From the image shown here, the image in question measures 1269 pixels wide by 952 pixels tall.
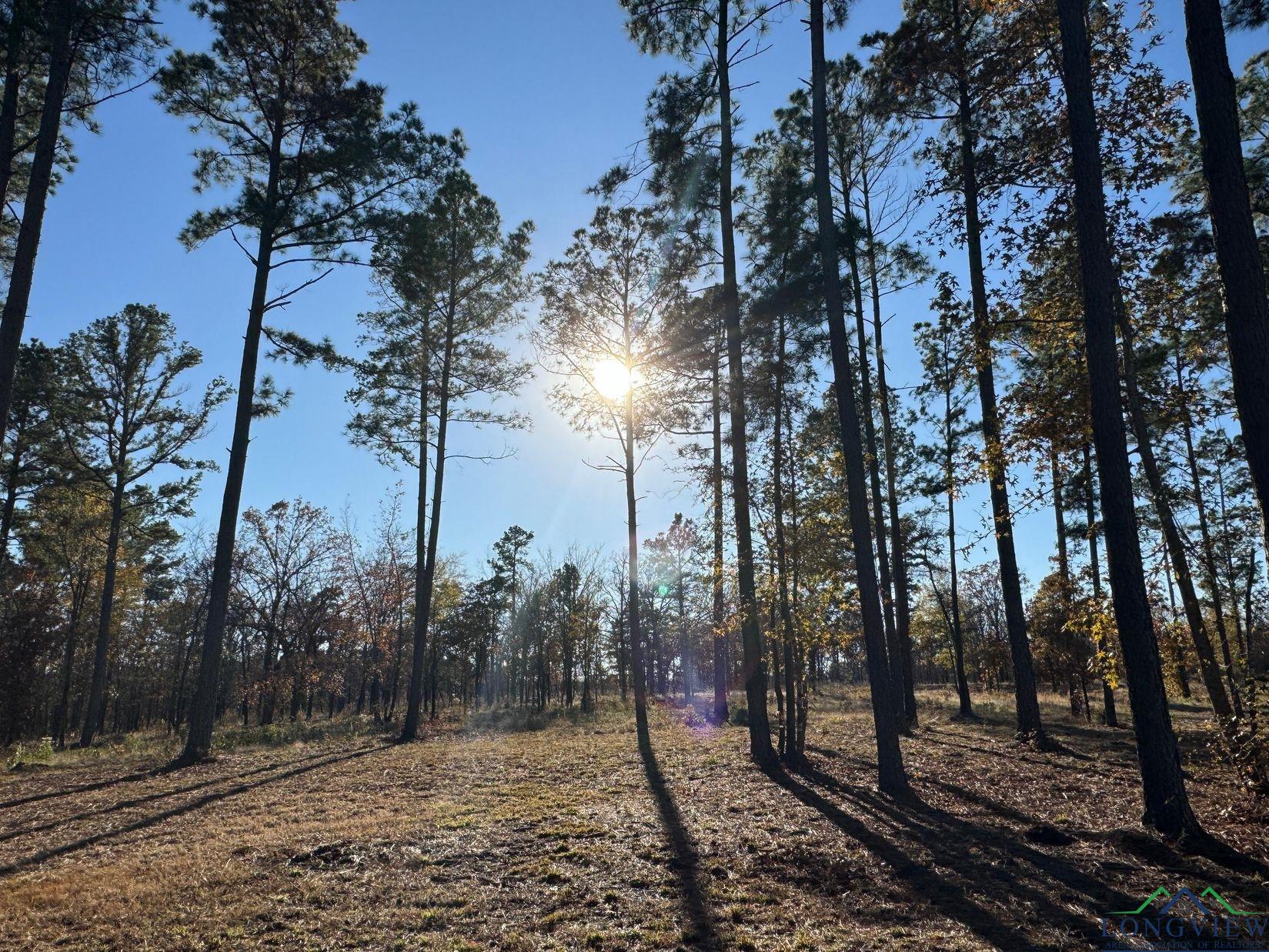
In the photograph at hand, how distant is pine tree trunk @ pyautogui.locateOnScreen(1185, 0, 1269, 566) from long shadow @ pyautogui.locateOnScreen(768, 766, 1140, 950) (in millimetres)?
3762

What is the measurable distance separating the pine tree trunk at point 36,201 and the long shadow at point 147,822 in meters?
5.45

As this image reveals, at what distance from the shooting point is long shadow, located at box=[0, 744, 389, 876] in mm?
6783

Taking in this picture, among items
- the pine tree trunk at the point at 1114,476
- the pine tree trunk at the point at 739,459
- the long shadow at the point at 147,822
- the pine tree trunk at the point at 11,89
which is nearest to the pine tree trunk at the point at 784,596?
the pine tree trunk at the point at 739,459

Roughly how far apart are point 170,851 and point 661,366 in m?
13.1

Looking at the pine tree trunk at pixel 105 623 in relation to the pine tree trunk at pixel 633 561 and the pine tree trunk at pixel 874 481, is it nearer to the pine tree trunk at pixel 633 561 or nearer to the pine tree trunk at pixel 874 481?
the pine tree trunk at pixel 633 561

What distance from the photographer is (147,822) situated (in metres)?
8.54

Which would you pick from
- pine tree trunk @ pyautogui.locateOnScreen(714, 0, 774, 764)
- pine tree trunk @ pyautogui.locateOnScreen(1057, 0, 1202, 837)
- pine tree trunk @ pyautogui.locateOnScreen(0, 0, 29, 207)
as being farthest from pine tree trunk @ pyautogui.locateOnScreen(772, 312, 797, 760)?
pine tree trunk @ pyautogui.locateOnScreen(0, 0, 29, 207)

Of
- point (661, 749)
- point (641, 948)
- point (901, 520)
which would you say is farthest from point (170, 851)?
point (901, 520)

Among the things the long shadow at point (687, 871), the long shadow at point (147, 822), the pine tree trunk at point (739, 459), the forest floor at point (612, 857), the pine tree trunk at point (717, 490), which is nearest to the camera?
the long shadow at point (687, 871)

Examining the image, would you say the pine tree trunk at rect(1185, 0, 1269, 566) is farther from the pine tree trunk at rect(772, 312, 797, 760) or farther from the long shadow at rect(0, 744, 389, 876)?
the long shadow at rect(0, 744, 389, 876)

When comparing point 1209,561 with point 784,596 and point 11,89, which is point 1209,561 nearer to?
point 784,596

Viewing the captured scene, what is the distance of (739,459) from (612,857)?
7101mm

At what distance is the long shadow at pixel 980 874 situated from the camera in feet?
14.6

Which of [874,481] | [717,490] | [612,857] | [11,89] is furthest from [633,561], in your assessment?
[11,89]
